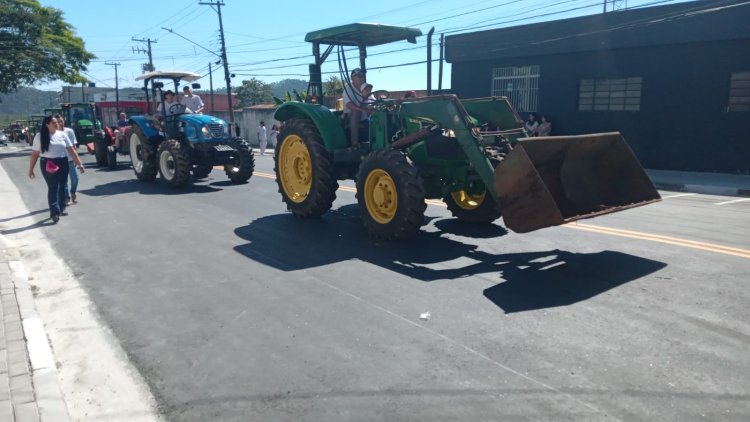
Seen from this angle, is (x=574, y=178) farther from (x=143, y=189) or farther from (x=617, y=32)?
(x=617, y=32)

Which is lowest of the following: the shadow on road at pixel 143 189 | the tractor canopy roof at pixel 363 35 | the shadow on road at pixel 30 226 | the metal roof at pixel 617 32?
the shadow on road at pixel 30 226

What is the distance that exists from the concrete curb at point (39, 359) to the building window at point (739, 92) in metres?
17.1

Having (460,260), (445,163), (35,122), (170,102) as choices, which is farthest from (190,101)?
(35,122)

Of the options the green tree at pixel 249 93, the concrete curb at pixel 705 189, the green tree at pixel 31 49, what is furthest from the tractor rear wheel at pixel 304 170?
the green tree at pixel 249 93

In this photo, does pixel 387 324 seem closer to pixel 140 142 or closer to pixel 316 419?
pixel 316 419

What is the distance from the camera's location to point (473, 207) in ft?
26.0

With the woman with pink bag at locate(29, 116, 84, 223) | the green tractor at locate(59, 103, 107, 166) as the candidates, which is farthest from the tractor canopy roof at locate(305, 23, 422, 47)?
the green tractor at locate(59, 103, 107, 166)

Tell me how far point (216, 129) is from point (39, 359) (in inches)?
362

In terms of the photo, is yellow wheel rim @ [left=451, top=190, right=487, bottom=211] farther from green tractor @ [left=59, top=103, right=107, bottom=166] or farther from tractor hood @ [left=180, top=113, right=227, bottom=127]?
green tractor @ [left=59, top=103, right=107, bottom=166]

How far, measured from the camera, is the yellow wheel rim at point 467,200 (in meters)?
7.83

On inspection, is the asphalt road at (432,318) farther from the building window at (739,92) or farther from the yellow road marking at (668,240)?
the building window at (739,92)

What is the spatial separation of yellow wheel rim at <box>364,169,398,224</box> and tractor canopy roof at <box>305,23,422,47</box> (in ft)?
7.06

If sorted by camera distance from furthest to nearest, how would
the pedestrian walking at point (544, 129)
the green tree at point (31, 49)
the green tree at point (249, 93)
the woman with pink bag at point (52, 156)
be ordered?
the green tree at point (249, 93) < the green tree at point (31, 49) < the pedestrian walking at point (544, 129) < the woman with pink bag at point (52, 156)

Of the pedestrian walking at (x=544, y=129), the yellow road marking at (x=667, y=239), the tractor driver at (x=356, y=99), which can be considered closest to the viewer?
the yellow road marking at (x=667, y=239)
